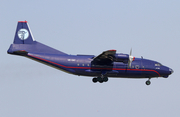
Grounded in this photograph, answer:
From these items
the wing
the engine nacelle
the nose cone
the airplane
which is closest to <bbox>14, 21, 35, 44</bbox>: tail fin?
the airplane

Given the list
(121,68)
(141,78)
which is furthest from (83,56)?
(141,78)

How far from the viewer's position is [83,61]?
43.8 metres

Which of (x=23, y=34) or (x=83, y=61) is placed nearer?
(x=83, y=61)

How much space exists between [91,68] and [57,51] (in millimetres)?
4113

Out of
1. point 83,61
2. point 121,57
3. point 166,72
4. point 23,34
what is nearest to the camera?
point 121,57

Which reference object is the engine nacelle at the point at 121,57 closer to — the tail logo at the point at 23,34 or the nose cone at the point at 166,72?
the nose cone at the point at 166,72

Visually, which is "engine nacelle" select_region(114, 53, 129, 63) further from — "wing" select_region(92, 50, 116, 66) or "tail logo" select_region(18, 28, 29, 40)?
"tail logo" select_region(18, 28, 29, 40)

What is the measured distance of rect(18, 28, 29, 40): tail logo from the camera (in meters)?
44.2

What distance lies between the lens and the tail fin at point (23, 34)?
44.2 metres

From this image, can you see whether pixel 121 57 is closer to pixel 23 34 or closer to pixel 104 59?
pixel 104 59

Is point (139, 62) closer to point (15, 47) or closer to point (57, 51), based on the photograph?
point (57, 51)

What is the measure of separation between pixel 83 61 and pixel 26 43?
249 inches

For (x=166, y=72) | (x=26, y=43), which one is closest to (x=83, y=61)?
(x=26, y=43)

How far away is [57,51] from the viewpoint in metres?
44.7
